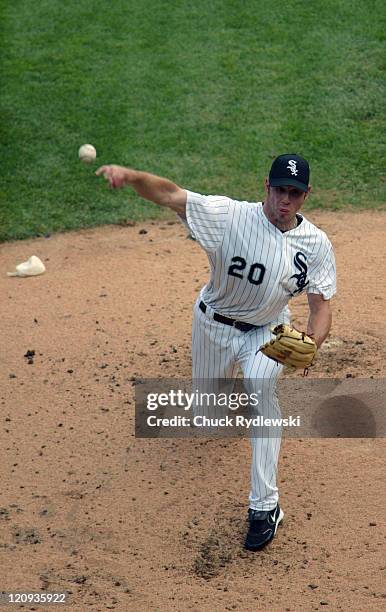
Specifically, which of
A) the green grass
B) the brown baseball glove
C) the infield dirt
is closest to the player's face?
the brown baseball glove

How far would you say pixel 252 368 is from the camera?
19.0 ft

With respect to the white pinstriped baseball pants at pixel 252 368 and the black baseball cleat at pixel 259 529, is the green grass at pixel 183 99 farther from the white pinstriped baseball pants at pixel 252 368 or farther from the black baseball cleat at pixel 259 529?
the black baseball cleat at pixel 259 529

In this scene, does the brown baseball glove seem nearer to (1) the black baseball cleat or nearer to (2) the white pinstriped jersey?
(2) the white pinstriped jersey

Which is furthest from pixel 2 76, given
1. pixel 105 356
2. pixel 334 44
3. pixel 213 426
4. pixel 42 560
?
pixel 42 560

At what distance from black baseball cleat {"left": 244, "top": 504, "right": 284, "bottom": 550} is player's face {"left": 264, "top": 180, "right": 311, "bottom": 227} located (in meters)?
1.58

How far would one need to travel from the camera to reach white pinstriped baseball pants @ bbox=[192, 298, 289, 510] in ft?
18.6

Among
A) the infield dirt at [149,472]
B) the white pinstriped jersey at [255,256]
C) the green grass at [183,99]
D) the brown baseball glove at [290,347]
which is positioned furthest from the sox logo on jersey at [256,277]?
the green grass at [183,99]

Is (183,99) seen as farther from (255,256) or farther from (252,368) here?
(252,368)

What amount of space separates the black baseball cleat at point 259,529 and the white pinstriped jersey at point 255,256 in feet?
3.58

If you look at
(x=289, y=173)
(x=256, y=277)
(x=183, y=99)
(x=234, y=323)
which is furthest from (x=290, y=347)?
(x=183, y=99)

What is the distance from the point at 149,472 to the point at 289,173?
79.7 inches

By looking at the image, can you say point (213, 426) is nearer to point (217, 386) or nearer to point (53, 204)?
point (217, 386)

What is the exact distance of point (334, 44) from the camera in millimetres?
12633

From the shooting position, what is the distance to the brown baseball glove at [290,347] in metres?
5.53
